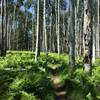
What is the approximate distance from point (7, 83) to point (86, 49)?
Result: 4351 mm

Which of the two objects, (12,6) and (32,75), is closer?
(32,75)

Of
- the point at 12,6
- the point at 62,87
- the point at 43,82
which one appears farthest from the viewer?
the point at 12,6

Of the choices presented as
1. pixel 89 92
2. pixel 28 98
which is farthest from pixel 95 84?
pixel 28 98

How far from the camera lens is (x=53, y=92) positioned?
11211mm

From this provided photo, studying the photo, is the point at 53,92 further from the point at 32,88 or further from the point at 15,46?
the point at 15,46

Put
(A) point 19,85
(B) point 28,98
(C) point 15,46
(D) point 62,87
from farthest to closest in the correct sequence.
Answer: (C) point 15,46, (D) point 62,87, (A) point 19,85, (B) point 28,98

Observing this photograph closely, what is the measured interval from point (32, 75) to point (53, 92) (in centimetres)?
109

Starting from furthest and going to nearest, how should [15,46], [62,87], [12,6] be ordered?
[15,46]
[12,6]
[62,87]

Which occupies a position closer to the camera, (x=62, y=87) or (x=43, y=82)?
(x=43, y=82)

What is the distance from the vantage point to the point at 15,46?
239ft

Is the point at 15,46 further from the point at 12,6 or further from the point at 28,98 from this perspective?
the point at 28,98

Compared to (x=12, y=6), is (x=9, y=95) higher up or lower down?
lower down

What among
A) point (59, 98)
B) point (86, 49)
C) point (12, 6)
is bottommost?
point (59, 98)

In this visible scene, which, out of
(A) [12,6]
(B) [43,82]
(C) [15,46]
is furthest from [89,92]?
(C) [15,46]
